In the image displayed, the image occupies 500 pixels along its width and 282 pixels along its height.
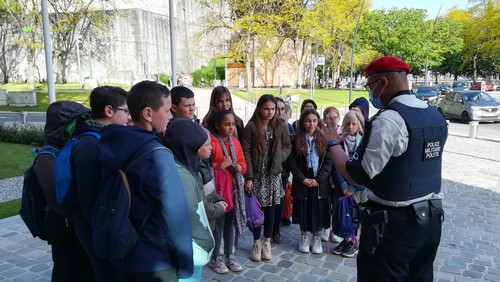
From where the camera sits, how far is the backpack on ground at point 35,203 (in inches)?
111

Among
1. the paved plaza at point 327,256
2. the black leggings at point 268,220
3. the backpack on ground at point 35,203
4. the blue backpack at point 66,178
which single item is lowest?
the paved plaza at point 327,256

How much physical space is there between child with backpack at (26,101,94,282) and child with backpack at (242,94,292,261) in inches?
77.4

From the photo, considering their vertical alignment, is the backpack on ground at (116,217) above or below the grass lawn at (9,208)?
above

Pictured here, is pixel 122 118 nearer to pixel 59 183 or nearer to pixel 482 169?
pixel 59 183

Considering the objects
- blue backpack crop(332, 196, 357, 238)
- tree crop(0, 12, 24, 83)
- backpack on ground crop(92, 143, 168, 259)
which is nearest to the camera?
backpack on ground crop(92, 143, 168, 259)

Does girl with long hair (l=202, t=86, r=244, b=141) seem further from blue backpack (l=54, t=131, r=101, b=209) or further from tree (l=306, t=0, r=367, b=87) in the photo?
tree (l=306, t=0, r=367, b=87)

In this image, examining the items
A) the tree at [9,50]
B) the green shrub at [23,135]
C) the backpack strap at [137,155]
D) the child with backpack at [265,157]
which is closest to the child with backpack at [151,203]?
the backpack strap at [137,155]

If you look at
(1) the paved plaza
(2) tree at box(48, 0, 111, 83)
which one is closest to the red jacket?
(1) the paved plaza

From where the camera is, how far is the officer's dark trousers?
2.41 m

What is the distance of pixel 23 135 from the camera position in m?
13.0

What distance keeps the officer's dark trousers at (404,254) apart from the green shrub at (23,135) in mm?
13004

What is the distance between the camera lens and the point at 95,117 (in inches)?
104

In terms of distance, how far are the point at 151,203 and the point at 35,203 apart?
1496 millimetres

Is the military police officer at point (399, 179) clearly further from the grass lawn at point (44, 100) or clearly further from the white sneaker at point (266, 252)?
the grass lawn at point (44, 100)
